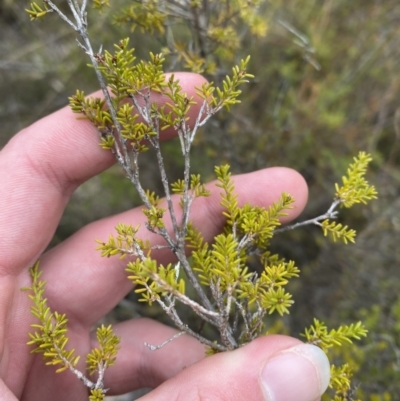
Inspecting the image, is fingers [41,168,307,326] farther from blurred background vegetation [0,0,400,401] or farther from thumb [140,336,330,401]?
thumb [140,336,330,401]

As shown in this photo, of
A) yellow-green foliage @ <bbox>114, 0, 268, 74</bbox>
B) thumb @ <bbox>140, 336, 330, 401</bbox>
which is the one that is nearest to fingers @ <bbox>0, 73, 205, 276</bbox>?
yellow-green foliage @ <bbox>114, 0, 268, 74</bbox>

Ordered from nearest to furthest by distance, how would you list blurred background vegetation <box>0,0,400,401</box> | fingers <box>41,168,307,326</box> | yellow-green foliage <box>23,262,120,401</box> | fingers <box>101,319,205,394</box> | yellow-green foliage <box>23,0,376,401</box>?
yellow-green foliage <box>23,0,376,401</box> < yellow-green foliage <box>23,262,120,401</box> < fingers <box>41,168,307,326</box> < fingers <box>101,319,205,394</box> < blurred background vegetation <box>0,0,400,401</box>

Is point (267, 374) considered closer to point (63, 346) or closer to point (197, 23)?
point (63, 346)

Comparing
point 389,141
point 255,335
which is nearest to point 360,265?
point 389,141

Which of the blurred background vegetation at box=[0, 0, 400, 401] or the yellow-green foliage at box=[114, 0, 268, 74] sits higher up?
the yellow-green foliage at box=[114, 0, 268, 74]

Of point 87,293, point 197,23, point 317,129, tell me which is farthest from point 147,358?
point 317,129

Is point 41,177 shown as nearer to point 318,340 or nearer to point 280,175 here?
point 280,175

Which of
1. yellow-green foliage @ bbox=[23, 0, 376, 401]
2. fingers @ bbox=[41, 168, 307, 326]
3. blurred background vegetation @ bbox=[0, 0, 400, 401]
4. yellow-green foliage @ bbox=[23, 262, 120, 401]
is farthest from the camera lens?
blurred background vegetation @ bbox=[0, 0, 400, 401]
